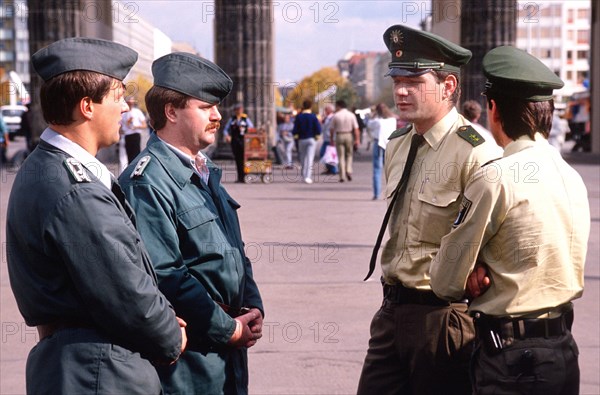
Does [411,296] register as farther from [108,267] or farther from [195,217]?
[108,267]

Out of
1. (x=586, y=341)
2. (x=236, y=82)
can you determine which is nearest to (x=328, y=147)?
(x=236, y=82)

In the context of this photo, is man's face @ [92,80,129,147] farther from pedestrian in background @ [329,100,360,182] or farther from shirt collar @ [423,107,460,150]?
pedestrian in background @ [329,100,360,182]

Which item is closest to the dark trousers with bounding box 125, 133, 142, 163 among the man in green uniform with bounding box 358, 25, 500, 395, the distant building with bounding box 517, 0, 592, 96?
the man in green uniform with bounding box 358, 25, 500, 395

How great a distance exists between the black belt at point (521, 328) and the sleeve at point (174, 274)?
92 cm

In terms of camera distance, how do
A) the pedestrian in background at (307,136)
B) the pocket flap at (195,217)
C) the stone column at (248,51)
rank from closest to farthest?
the pocket flap at (195,217) → the pedestrian in background at (307,136) → the stone column at (248,51)

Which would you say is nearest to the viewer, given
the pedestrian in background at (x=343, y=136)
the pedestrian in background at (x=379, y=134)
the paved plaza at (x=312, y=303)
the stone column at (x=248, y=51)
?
the paved plaza at (x=312, y=303)

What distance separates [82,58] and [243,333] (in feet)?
3.99

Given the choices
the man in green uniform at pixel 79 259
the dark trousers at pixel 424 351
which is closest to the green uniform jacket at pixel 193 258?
the man in green uniform at pixel 79 259

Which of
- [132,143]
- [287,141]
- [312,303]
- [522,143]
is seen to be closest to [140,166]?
[522,143]

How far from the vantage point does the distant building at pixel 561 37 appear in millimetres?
137750

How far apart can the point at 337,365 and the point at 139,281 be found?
3677mm

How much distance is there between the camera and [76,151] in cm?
304

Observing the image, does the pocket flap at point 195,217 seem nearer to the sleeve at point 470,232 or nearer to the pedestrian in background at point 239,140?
the sleeve at point 470,232

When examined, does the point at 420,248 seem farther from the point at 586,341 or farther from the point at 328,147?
the point at 328,147
